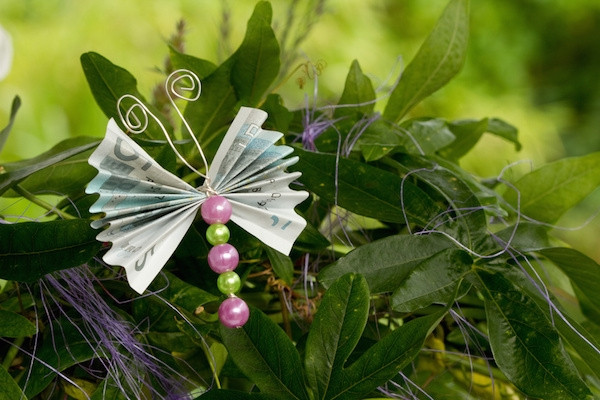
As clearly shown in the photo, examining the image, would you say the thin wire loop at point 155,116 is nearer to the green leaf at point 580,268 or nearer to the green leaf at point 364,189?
the green leaf at point 364,189

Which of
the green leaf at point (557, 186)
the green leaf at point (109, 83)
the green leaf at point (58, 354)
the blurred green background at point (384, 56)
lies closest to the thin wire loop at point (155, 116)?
the green leaf at point (109, 83)

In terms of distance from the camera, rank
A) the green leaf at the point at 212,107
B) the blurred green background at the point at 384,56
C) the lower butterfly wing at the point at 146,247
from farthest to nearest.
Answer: the blurred green background at the point at 384,56, the green leaf at the point at 212,107, the lower butterfly wing at the point at 146,247

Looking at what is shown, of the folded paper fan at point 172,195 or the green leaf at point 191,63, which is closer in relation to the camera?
the folded paper fan at point 172,195

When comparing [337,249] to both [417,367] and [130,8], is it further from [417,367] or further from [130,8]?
[130,8]

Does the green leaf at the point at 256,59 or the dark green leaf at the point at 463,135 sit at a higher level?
the green leaf at the point at 256,59

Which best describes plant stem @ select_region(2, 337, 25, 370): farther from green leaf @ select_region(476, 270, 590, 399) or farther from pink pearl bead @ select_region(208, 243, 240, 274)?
green leaf @ select_region(476, 270, 590, 399)

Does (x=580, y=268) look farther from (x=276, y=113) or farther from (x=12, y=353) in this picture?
(x=12, y=353)

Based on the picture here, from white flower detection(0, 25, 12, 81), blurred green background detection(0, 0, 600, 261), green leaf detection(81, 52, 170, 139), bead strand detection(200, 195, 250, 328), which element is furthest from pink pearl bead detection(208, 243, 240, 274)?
blurred green background detection(0, 0, 600, 261)

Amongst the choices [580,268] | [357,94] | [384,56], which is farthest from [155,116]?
[384,56]
